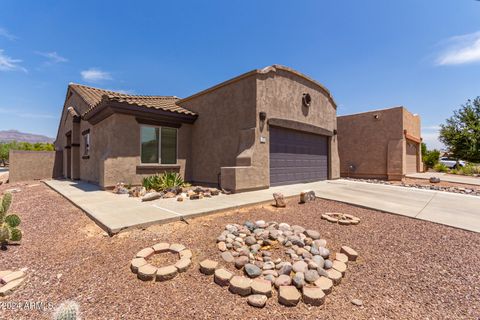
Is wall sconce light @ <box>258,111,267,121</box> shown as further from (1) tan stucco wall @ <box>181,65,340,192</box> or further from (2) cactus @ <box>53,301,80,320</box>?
(2) cactus @ <box>53,301,80,320</box>

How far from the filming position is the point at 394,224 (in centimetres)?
496

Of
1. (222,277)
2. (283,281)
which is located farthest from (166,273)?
(283,281)

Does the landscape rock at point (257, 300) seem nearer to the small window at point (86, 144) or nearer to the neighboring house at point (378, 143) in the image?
the small window at point (86, 144)

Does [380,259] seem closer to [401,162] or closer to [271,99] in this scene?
[271,99]

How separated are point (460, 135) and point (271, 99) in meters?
25.5

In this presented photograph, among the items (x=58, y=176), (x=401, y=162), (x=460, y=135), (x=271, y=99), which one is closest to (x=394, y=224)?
(x=271, y=99)

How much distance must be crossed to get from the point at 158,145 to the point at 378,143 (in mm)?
14281

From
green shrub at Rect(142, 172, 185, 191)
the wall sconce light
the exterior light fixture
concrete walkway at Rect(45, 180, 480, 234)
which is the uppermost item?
the exterior light fixture

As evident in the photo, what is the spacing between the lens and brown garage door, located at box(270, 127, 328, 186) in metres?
9.51

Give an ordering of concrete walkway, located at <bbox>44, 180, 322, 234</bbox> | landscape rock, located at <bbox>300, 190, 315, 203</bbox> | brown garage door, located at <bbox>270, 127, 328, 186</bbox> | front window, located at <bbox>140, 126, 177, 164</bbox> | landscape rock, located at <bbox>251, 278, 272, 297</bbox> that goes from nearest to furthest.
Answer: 1. landscape rock, located at <bbox>251, 278, 272, 297</bbox>
2. concrete walkway, located at <bbox>44, 180, 322, 234</bbox>
3. landscape rock, located at <bbox>300, 190, 315, 203</bbox>
4. front window, located at <bbox>140, 126, 177, 164</bbox>
5. brown garage door, located at <bbox>270, 127, 328, 186</bbox>

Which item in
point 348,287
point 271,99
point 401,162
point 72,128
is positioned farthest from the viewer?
point 401,162

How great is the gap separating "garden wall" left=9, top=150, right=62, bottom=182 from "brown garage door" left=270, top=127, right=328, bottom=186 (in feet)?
51.3

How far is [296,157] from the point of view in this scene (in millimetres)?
10578

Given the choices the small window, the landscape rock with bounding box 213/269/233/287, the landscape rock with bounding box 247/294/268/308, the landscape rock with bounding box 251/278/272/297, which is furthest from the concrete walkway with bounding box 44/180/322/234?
the small window
